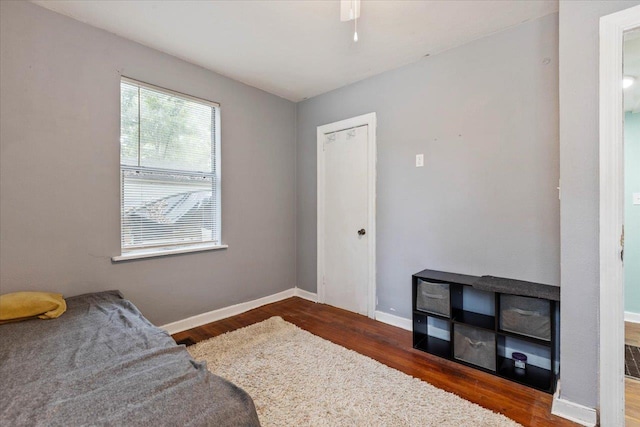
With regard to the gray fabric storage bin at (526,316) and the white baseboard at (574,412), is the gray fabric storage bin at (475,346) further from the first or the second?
the white baseboard at (574,412)

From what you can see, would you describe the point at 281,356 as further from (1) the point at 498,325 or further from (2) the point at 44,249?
(2) the point at 44,249

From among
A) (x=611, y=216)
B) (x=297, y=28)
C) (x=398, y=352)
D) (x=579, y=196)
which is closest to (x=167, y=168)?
(x=297, y=28)

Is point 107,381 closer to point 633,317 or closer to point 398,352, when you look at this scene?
point 398,352

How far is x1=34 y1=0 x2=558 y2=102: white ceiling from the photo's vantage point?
2059 mm

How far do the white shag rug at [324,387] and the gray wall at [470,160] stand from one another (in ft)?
3.34

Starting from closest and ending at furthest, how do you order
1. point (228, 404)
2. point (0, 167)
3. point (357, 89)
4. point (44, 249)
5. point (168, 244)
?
1. point (228, 404)
2. point (0, 167)
3. point (44, 249)
4. point (168, 244)
5. point (357, 89)

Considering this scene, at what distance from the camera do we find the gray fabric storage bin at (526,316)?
1951 millimetres

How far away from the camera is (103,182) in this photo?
2355 mm

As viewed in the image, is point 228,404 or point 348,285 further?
point 348,285

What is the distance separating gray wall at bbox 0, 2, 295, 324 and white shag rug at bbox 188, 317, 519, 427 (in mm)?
747

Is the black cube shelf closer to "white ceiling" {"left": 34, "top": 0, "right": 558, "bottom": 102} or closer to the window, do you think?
"white ceiling" {"left": 34, "top": 0, "right": 558, "bottom": 102}

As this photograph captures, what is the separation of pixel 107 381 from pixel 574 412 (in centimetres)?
239

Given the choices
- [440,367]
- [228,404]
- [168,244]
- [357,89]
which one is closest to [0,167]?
[168,244]

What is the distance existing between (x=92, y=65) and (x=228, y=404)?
8.79 feet
